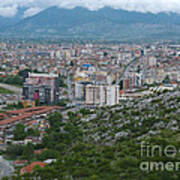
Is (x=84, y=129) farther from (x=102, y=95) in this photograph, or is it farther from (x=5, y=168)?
(x=102, y=95)

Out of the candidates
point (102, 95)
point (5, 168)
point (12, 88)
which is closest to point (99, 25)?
point (12, 88)

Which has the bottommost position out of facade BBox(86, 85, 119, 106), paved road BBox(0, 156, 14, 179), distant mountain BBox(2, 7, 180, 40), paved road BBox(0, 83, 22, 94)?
paved road BBox(0, 83, 22, 94)

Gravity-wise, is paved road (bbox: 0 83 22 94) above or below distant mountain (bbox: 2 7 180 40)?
below

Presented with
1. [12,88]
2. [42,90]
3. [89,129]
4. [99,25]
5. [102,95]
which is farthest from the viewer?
[99,25]

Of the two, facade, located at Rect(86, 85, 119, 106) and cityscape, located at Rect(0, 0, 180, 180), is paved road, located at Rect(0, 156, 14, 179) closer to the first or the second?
cityscape, located at Rect(0, 0, 180, 180)

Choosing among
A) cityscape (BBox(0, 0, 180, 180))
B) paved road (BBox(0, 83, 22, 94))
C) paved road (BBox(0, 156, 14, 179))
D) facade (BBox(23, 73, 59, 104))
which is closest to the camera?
cityscape (BBox(0, 0, 180, 180))

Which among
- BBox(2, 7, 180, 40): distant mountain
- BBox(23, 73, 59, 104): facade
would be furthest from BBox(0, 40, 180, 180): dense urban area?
BBox(2, 7, 180, 40): distant mountain
